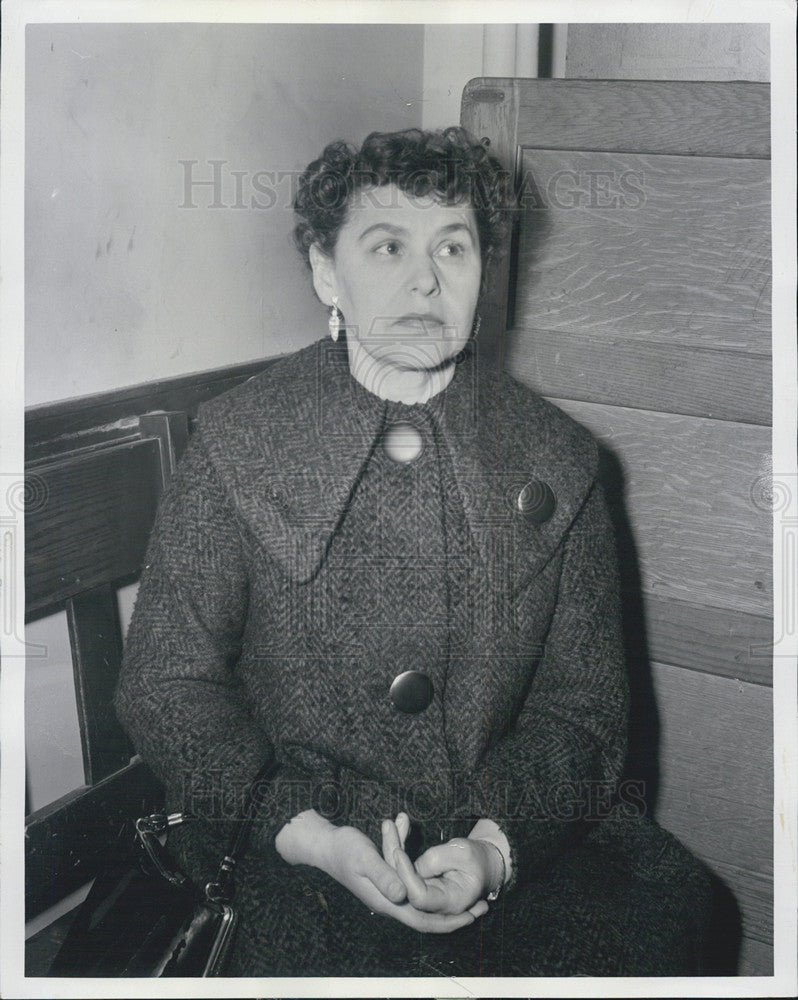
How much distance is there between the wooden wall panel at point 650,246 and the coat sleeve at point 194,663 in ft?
1.91

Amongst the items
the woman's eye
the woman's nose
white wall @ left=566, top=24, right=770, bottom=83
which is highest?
white wall @ left=566, top=24, right=770, bottom=83

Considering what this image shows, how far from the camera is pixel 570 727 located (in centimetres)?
110

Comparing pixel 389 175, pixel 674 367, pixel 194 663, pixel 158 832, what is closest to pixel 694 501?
pixel 674 367

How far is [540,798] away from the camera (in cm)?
106

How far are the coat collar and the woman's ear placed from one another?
0.07 meters

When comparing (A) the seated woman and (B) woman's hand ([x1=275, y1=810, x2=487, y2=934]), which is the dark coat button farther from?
(B) woman's hand ([x1=275, y1=810, x2=487, y2=934])

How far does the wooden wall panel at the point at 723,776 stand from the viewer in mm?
1364

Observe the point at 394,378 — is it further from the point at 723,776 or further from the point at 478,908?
the point at 723,776

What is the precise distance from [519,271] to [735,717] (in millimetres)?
742

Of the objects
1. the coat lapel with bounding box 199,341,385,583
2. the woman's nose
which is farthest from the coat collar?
the woman's nose

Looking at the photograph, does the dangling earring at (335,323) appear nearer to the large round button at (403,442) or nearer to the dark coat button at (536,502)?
the large round button at (403,442)

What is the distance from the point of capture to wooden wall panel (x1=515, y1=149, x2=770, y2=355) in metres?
1.21

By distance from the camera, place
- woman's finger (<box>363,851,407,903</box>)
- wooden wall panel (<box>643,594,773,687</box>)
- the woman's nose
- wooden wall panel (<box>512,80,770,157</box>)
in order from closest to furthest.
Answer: woman's finger (<box>363,851,407,903</box>)
the woman's nose
wooden wall panel (<box>512,80,770,157</box>)
wooden wall panel (<box>643,594,773,687</box>)

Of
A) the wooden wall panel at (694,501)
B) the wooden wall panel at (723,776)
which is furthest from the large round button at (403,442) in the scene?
the wooden wall panel at (723,776)
